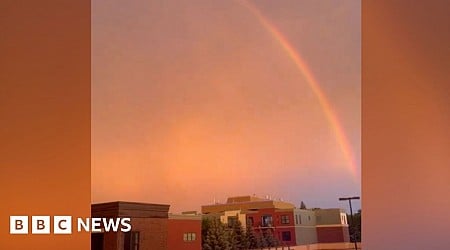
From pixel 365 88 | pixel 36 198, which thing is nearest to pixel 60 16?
pixel 36 198

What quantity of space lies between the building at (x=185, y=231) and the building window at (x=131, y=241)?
0.45 m

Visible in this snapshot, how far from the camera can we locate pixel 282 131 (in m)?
6.73

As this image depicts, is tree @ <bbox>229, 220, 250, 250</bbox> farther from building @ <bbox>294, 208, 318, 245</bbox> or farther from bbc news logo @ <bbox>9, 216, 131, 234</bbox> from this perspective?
bbc news logo @ <bbox>9, 216, 131, 234</bbox>

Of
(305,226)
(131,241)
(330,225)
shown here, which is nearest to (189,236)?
(131,241)

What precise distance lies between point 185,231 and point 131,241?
2.70ft

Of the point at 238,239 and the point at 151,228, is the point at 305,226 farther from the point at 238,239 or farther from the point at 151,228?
the point at 151,228

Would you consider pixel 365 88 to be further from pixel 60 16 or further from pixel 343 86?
pixel 343 86

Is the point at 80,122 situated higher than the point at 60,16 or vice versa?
the point at 60,16

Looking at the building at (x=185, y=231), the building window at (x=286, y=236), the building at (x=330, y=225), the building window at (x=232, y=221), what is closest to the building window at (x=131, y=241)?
the building at (x=185, y=231)

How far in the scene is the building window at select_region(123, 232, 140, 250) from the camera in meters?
5.75

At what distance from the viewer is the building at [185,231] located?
6.42 meters

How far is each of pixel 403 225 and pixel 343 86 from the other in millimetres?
3064

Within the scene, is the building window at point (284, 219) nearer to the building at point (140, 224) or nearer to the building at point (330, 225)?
the building at point (330, 225)

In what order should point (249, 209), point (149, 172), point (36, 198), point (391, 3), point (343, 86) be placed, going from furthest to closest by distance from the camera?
point (249, 209), point (149, 172), point (343, 86), point (391, 3), point (36, 198)
